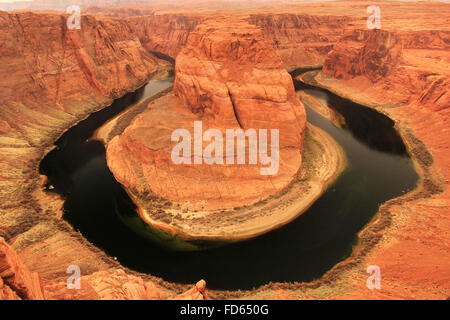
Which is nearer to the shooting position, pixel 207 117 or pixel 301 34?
pixel 207 117

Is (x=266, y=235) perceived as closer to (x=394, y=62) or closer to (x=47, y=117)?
(x=47, y=117)

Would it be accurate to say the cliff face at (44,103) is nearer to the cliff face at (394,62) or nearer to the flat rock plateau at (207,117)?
the flat rock plateau at (207,117)

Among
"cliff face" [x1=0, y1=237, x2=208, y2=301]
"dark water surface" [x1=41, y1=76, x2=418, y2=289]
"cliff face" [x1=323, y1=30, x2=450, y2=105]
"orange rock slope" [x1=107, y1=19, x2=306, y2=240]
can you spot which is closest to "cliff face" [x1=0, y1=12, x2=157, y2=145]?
"dark water surface" [x1=41, y1=76, x2=418, y2=289]

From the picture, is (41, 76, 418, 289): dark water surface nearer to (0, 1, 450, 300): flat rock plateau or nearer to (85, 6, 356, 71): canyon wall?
(0, 1, 450, 300): flat rock plateau

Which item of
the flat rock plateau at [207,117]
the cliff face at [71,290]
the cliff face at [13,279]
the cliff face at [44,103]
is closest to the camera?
the cliff face at [13,279]

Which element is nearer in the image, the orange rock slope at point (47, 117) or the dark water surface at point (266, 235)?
the orange rock slope at point (47, 117)

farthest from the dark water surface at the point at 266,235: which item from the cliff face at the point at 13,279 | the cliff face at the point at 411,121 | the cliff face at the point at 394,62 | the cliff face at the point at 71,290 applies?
the cliff face at the point at 394,62

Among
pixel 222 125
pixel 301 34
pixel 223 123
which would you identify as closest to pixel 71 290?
pixel 222 125
